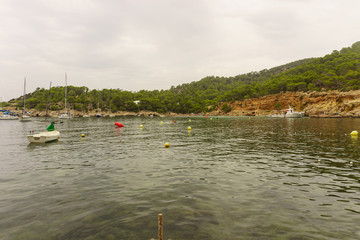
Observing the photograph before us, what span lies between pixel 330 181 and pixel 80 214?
1500cm

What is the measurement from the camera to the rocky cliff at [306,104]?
99.2 meters

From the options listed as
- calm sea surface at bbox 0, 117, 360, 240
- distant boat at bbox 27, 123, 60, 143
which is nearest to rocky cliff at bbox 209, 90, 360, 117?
calm sea surface at bbox 0, 117, 360, 240

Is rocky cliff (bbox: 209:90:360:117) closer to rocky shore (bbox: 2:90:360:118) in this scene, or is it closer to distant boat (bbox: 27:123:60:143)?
rocky shore (bbox: 2:90:360:118)

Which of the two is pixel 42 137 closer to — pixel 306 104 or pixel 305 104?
pixel 306 104

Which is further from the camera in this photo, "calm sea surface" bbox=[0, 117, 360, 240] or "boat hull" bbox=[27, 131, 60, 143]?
"boat hull" bbox=[27, 131, 60, 143]

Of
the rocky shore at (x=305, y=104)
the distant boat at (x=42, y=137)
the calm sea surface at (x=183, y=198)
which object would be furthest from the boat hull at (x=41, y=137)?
the rocky shore at (x=305, y=104)

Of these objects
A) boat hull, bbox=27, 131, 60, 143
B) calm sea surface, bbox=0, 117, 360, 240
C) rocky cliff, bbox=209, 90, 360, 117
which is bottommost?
calm sea surface, bbox=0, 117, 360, 240

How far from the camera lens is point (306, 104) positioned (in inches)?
4916

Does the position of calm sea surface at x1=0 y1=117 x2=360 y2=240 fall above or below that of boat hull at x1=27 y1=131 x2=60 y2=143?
below

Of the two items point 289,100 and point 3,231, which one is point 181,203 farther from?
point 289,100

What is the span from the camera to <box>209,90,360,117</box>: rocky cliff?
99.2 m

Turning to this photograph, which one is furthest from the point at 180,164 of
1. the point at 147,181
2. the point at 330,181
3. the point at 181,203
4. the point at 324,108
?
the point at 324,108

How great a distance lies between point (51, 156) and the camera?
21594 millimetres

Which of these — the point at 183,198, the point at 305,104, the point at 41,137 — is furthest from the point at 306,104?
the point at 183,198
